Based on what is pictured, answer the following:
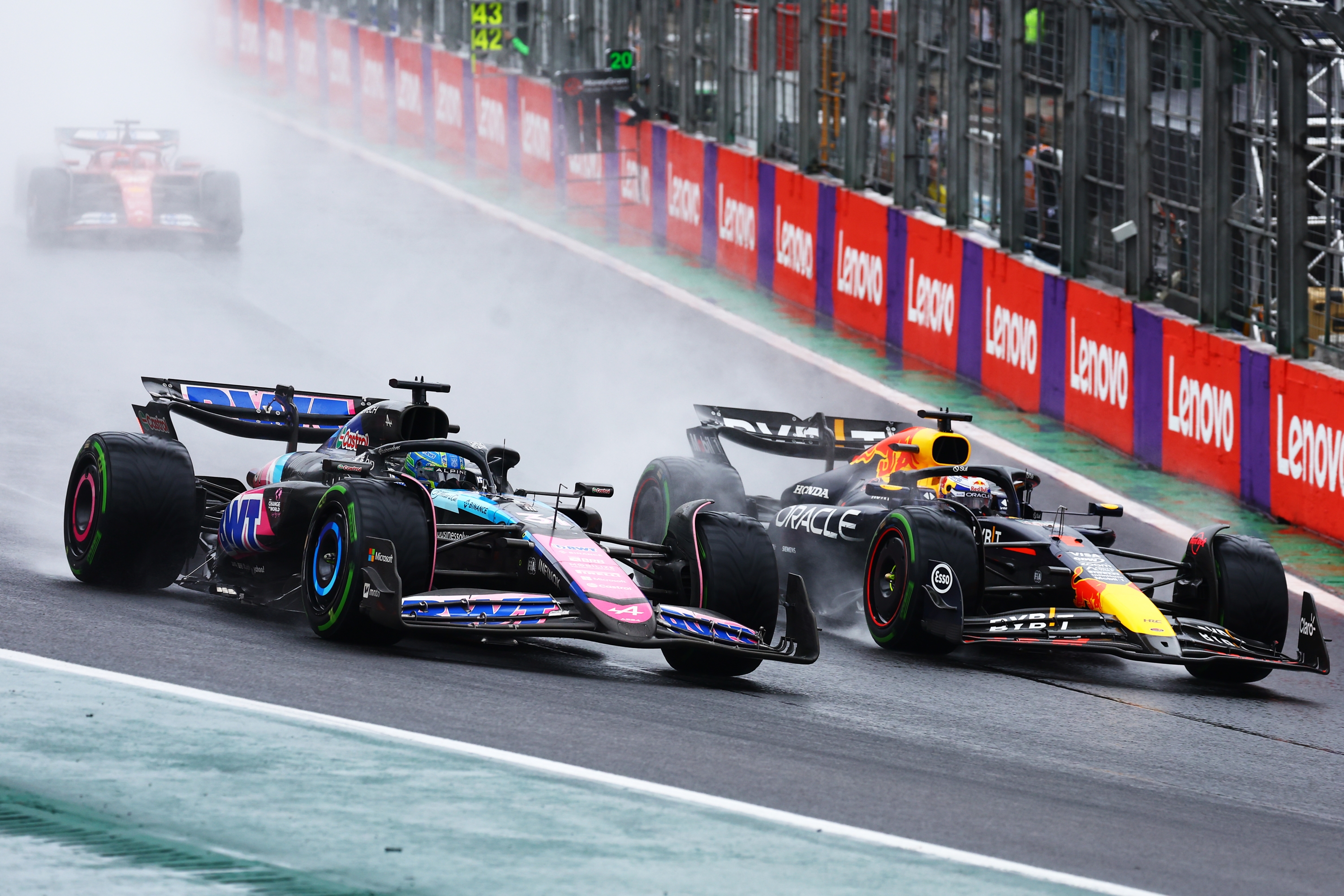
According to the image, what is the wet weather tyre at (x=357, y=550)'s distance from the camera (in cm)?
919

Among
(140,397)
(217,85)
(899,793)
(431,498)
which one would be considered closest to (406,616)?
(431,498)

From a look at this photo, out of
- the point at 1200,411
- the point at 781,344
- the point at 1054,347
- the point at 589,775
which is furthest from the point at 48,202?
the point at 589,775

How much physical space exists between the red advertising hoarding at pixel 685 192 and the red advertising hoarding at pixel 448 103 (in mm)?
7816

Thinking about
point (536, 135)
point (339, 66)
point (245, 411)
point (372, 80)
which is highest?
point (245, 411)

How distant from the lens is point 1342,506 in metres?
14.1

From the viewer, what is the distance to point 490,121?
32.8 meters

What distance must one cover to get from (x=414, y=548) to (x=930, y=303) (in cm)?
1169

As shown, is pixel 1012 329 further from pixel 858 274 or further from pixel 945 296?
pixel 858 274

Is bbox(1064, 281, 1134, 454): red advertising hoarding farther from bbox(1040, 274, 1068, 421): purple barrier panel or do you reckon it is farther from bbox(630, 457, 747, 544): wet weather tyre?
bbox(630, 457, 747, 544): wet weather tyre

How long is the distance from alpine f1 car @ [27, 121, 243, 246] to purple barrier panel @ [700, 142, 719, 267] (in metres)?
5.64

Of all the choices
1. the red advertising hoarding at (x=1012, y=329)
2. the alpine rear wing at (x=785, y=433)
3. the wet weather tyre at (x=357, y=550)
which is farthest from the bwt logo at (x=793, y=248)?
the wet weather tyre at (x=357, y=550)

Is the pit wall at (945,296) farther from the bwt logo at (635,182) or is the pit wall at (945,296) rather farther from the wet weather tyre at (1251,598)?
the wet weather tyre at (1251,598)

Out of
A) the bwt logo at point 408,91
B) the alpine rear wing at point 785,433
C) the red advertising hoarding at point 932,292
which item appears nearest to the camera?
the alpine rear wing at point 785,433

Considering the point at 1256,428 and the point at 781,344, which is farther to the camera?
the point at 781,344
